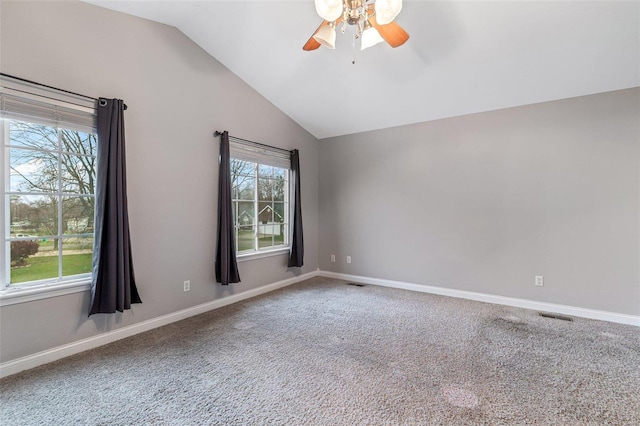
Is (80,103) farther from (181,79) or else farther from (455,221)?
(455,221)

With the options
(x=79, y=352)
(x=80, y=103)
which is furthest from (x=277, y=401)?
(x=80, y=103)

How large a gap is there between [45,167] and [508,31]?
4089mm

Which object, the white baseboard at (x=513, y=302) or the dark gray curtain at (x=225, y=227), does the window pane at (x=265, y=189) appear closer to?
the dark gray curtain at (x=225, y=227)

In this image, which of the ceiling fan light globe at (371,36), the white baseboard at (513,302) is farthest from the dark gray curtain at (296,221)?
the ceiling fan light globe at (371,36)

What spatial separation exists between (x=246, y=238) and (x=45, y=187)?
6.98ft

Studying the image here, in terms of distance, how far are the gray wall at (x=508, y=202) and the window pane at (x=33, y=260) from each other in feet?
11.8

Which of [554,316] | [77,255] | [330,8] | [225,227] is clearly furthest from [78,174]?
[554,316]

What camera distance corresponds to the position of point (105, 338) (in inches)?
98.0

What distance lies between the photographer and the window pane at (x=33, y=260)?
2.16m

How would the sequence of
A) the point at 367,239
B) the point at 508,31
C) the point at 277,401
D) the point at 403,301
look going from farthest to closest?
the point at 367,239 < the point at 403,301 < the point at 508,31 < the point at 277,401

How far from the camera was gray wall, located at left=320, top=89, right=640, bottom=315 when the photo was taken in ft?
9.93

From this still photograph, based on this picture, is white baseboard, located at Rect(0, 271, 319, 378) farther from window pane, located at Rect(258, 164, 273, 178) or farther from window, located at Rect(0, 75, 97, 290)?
window pane, located at Rect(258, 164, 273, 178)

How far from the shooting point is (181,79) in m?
3.04

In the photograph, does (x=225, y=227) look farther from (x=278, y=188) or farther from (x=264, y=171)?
(x=278, y=188)
